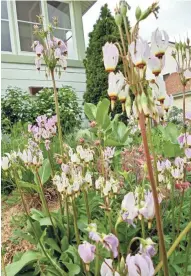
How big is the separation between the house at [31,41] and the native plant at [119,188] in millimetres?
3839

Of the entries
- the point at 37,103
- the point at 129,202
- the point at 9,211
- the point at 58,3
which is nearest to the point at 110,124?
the point at 9,211

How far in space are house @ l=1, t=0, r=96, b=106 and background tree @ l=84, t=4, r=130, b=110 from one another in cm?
106

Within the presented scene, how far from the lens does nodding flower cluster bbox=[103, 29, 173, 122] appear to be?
0.48 meters

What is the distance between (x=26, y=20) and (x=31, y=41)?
15.4 inches

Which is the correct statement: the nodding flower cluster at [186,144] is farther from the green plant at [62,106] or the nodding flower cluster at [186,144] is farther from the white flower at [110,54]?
the green plant at [62,106]

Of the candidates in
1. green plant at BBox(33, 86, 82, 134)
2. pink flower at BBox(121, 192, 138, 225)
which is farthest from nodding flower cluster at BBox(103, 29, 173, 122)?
green plant at BBox(33, 86, 82, 134)

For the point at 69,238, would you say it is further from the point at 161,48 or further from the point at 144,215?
the point at 161,48

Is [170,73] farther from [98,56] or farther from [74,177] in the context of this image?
[98,56]

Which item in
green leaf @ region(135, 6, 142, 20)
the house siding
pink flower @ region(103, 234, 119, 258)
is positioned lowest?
pink flower @ region(103, 234, 119, 258)

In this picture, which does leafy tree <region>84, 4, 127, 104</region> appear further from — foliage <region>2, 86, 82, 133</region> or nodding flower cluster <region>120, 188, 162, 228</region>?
nodding flower cluster <region>120, 188, 162, 228</region>

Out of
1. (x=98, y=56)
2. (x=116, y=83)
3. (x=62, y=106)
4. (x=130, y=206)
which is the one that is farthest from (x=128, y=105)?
(x=98, y=56)

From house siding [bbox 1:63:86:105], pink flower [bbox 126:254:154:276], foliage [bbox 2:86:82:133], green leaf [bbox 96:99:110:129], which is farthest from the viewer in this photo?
house siding [bbox 1:63:86:105]

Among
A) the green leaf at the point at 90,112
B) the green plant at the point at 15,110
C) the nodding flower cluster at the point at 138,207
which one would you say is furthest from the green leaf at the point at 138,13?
the green plant at the point at 15,110

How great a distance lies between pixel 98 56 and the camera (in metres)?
Result: 4.48
